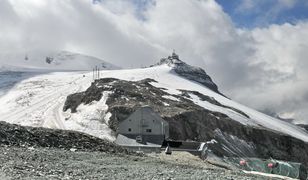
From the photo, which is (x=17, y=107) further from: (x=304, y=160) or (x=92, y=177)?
(x=92, y=177)

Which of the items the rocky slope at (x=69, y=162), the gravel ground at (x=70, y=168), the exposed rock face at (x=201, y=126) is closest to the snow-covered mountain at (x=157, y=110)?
the exposed rock face at (x=201, y=126)

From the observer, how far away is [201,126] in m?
130

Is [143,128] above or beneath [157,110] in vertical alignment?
beneath

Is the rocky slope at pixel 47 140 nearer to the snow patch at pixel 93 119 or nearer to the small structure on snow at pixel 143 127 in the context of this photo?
the small structure on snow at pixel 143 127

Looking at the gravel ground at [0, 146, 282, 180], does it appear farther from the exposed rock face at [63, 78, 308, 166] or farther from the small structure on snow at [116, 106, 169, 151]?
the exposed rock face at [63, 78, 308, 166]

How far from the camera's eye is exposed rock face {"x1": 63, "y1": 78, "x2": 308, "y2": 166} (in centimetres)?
12538

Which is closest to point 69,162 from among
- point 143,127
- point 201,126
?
point 143,127

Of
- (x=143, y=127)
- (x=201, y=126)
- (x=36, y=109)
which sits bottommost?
(x=201, y=126)

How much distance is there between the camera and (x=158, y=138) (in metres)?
99.4

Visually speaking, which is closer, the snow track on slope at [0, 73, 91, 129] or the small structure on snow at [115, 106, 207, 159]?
the small structure on snow at [115, 106, 207, 159]

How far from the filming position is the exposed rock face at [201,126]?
12538cm

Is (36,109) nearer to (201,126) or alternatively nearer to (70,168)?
(201,126)

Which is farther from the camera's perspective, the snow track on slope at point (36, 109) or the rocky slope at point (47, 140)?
the snow track on slope at point (36, 109)

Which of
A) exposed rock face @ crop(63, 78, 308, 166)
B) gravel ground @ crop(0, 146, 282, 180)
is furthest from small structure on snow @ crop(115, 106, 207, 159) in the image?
gravel ground @ crop(0, 146, 282, 180)
